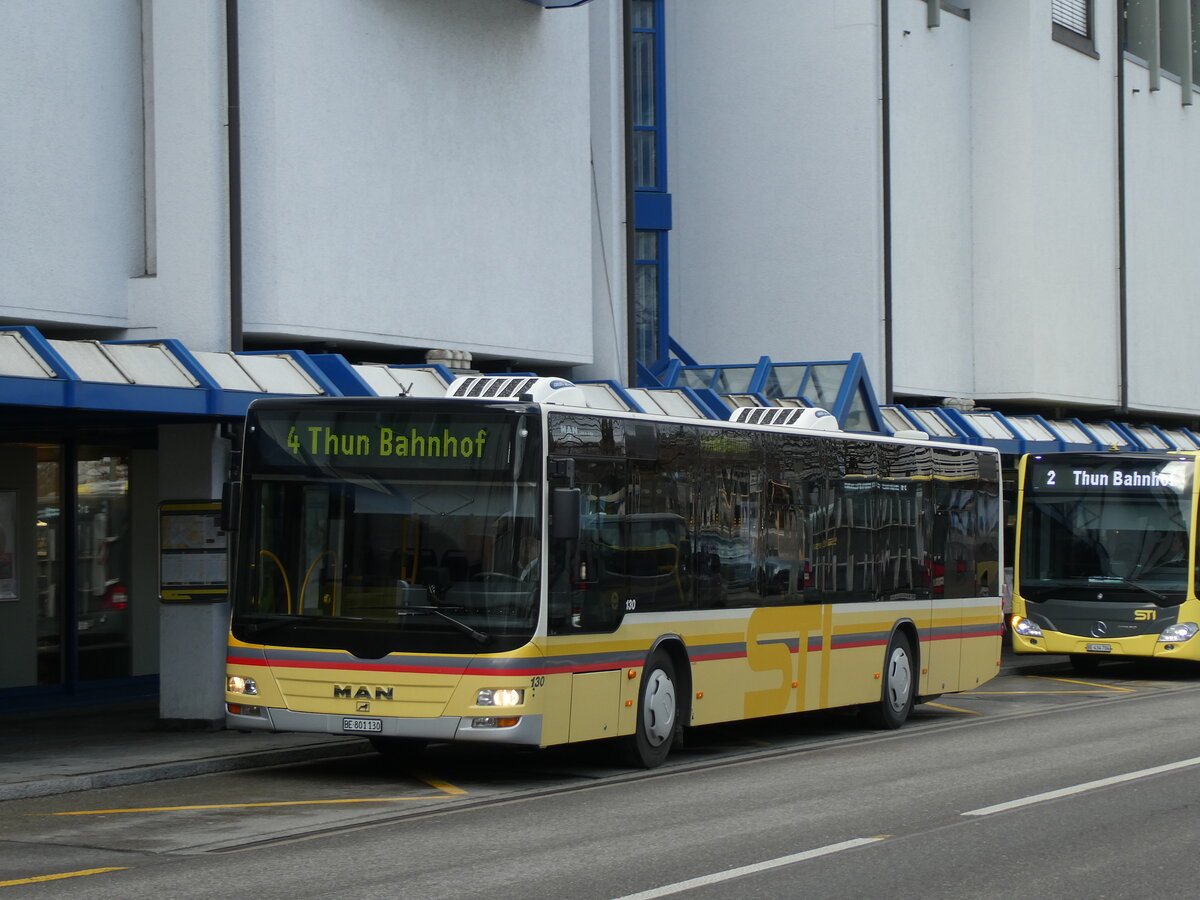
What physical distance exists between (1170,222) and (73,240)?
98.3 ft

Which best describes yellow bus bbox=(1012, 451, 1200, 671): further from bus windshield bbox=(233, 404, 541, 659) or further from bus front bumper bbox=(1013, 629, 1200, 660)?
bus windshield bbox=(233, 404, 541, 659)

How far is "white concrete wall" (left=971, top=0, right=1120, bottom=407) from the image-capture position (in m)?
33.9

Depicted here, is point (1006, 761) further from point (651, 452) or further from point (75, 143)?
point (75, 143)

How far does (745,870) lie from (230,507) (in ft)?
17.6

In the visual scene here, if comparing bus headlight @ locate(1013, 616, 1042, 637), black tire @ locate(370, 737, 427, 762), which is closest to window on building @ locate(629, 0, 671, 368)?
bus headlight @ locate(1013, 616, 1042, 637)

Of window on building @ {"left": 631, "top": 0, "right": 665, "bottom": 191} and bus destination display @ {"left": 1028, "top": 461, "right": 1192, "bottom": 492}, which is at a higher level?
window on building @ {"left": 631, "top": 0, "right": 665, "bottom": 191}

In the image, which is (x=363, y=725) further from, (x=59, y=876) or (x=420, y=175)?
(x=420, y=175)

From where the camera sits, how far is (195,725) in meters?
16.4

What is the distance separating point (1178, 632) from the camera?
22828 millimetres

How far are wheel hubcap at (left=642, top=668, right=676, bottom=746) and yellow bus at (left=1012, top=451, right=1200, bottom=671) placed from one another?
1128cm

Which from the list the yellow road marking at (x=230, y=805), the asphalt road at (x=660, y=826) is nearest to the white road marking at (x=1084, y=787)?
the asphalt road at (x=660, y=826)

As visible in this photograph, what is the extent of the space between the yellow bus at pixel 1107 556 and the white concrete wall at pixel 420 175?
23.2ft

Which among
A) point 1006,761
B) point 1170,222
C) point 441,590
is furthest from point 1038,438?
point 441,590

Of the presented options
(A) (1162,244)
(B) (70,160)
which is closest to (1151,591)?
(B) (70,160)
